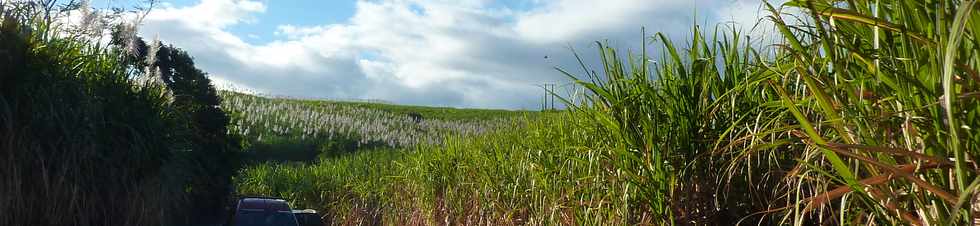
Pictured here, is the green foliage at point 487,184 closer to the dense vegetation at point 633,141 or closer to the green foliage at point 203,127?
the dense vegetation at point 633,141

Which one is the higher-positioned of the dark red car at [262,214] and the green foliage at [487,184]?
the green foliage at [487,184]

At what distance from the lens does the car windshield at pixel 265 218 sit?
455 inches

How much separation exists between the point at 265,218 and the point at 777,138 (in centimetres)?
804

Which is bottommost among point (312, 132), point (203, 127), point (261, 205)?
point (261, 205)

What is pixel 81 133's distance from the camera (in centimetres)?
877

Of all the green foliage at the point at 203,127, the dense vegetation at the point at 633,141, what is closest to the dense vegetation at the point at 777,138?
the dense vegetation at the point at 633,141

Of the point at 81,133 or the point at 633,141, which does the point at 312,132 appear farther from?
the point at 633,141

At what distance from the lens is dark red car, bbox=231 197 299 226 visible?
11.6 metres

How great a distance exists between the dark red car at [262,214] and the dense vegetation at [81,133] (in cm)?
74

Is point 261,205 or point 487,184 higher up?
point 487,184

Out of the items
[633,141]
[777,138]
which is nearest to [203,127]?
[633,141]

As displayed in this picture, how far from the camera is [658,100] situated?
18.1 feet

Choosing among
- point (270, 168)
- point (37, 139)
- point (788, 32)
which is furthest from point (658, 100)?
point (270, 168)

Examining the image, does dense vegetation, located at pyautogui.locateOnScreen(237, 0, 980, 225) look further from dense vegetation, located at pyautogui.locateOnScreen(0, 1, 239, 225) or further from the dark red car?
dense vegetation, located at pyautogui.locateOnScreen(0, 1, 239, 225)
